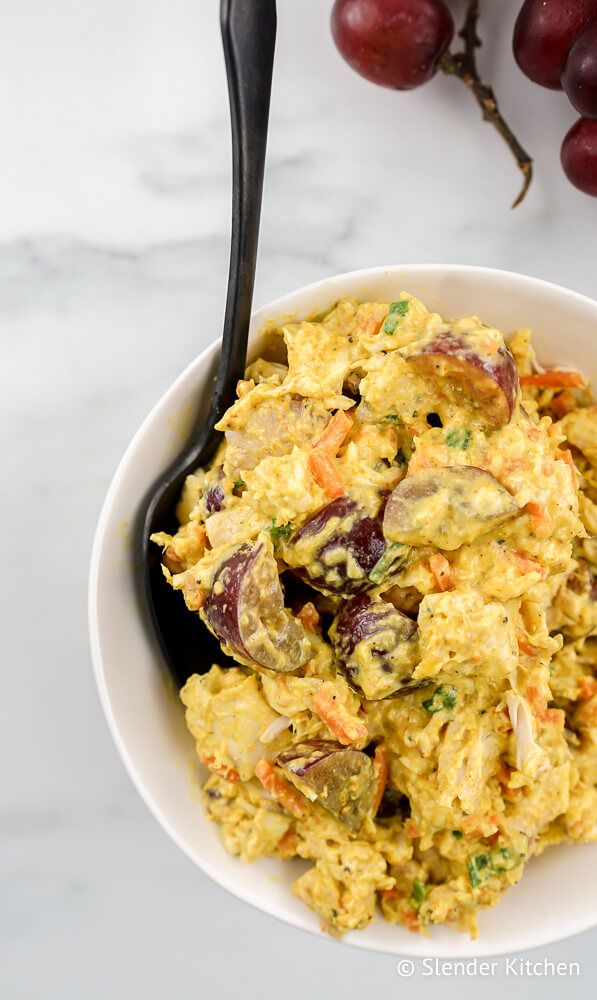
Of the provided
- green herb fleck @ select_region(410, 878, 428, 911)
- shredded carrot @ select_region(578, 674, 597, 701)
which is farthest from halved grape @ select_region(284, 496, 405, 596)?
green herb fleck @ select_region(410, 878, 428, 911)

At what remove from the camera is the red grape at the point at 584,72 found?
166 centimetres

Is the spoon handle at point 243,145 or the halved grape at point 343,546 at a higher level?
the spoon handle at point 243,145

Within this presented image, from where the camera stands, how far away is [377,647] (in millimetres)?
1406

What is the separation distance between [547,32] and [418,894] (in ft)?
5.47

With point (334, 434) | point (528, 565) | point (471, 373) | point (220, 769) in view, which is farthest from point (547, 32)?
point (220, 769)

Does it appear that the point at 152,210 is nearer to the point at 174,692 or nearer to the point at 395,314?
the point at 395,314

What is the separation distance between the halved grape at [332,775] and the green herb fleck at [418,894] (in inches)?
9.4

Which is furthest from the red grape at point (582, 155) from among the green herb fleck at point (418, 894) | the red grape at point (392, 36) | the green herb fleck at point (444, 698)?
the green herb fleck at point (418, 894)

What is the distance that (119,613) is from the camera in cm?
162

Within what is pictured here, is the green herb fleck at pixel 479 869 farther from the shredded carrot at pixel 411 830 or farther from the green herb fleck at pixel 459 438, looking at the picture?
the green herb fleck at pixel 459 438

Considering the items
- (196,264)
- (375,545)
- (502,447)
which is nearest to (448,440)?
(502,447)

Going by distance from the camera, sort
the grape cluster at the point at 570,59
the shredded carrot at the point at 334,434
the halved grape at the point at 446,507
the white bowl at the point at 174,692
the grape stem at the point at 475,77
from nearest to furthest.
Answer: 1. the halved grape at the point at 446,507
2. the shredded carrot at the point at 334,434
3. the white bowl at the point at 174,692
4. the grape cluster at the point at 570,59
5. the grape stem at the point at 475,77

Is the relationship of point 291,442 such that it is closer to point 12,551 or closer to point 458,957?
point 12,551

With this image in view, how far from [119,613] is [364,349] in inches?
25.2
